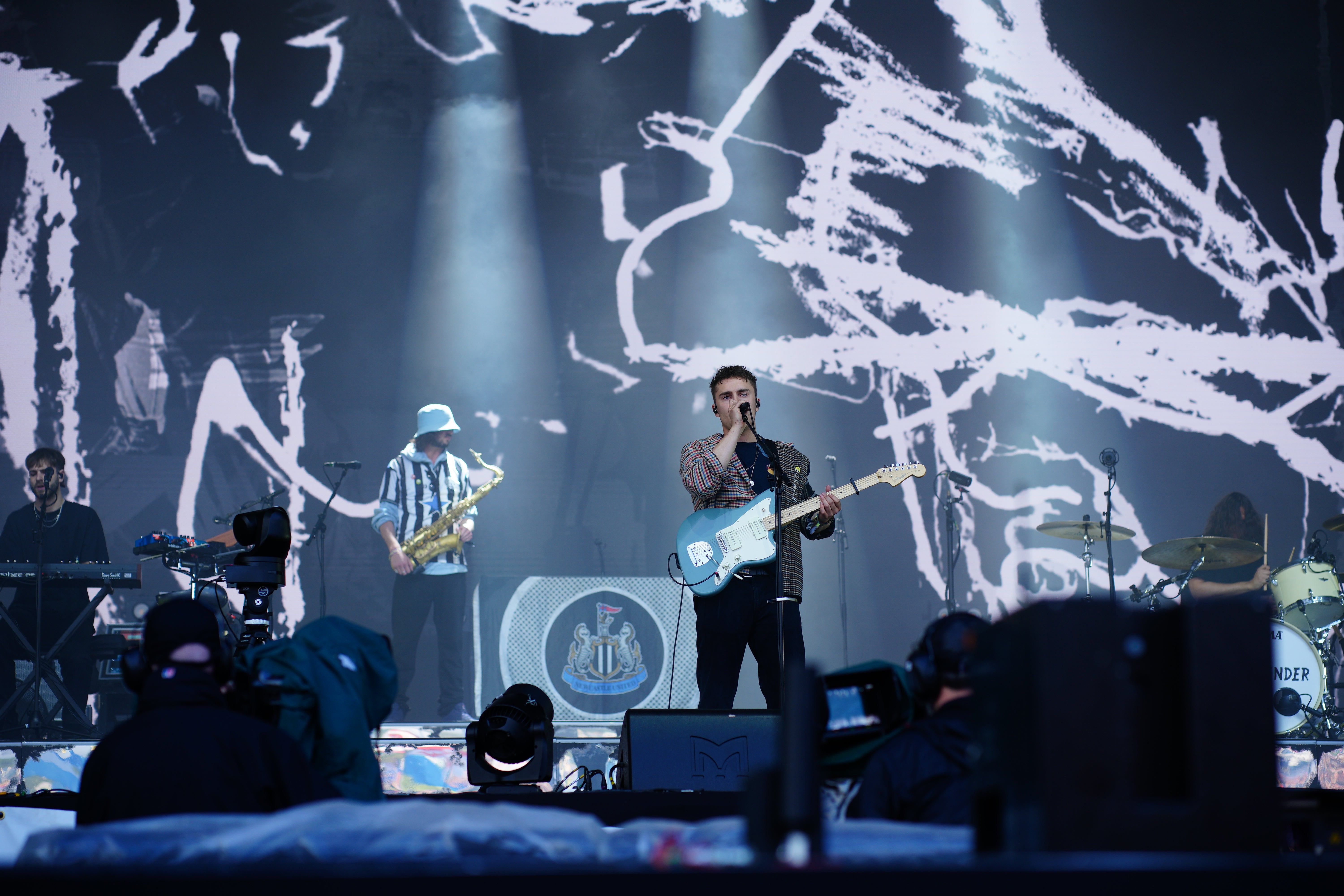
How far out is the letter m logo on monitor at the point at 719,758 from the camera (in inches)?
148

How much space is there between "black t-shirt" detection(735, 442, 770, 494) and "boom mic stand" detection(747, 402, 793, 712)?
6.9 inches

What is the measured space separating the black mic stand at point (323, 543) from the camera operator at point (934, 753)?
622cm

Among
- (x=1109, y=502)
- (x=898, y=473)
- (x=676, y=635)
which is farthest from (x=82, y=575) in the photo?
(x=1109, y=502)

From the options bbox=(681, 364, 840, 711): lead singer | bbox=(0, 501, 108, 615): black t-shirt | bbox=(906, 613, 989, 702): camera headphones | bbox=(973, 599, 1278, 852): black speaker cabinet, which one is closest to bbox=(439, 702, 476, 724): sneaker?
bbox=(0, 501, 108, 615): black t-shirt

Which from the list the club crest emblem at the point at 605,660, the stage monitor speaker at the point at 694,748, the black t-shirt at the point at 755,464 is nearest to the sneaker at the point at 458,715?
the club crest emblem at the point at 605,660

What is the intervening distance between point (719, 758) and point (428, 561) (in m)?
4.13

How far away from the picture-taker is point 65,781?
5.40m

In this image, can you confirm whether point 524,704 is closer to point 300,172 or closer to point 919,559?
point 919,559

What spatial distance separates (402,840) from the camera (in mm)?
1234

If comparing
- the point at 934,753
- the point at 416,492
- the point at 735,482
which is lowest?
the point at 934,753

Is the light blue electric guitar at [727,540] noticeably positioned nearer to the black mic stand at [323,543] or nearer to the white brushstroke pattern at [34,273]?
the black mic stand at [323,543]

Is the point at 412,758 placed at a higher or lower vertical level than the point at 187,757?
lower

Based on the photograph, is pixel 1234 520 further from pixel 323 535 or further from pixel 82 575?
pixel 82 575

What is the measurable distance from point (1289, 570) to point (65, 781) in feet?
21.4
